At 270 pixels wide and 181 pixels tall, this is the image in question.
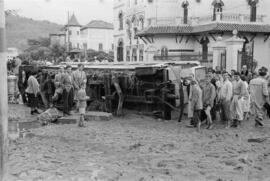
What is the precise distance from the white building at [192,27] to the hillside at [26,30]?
281ft

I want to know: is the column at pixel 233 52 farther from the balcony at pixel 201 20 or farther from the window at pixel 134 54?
the window at pixel 134 54

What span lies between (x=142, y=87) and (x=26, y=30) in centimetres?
13246

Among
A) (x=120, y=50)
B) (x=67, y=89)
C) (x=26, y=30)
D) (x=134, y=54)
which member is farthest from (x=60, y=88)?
(x=26, y=30)

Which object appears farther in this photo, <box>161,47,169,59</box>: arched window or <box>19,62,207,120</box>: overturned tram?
<box>161,47,169,59</box>: arched window

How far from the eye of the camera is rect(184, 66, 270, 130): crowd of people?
11.1 meters

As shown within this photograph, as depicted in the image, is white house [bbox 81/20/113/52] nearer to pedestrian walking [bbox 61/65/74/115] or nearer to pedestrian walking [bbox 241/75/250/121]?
pedestrian walking [bbox 61/65/74/115]

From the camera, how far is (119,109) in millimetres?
13750


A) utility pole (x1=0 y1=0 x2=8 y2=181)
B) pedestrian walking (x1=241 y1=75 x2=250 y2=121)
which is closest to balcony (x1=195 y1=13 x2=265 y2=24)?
pedestrian walking (x1=241 y1=75 x2=250 y2=121)

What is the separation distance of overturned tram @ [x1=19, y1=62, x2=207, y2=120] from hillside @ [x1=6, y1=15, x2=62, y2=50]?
351 ft

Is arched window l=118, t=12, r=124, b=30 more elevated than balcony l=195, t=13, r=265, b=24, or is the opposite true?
arched window l=118, t=12, r=124, b=30

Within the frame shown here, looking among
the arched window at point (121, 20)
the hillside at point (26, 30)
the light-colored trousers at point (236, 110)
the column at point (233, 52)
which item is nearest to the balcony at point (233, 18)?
the column at point (233, 52)

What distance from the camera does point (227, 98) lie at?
456 inches

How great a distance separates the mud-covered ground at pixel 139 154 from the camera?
6.70 meters

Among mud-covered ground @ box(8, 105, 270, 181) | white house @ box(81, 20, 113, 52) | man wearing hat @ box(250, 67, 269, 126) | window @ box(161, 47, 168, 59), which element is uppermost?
white house @ box(81, 20, 113, 52)
